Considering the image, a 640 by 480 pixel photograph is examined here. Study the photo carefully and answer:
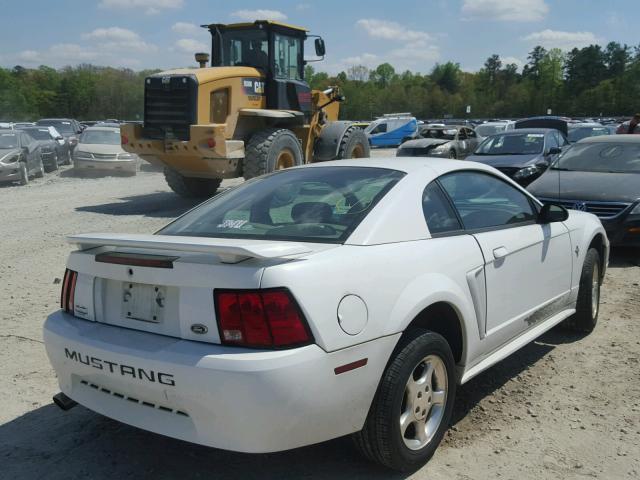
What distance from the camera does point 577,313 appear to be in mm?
5066

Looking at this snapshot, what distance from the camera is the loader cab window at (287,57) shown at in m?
12.7

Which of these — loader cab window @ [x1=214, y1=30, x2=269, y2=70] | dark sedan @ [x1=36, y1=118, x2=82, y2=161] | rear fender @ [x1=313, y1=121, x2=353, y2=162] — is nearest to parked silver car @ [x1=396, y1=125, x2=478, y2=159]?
rear fender @ [x1=313, y1=121, x2=353, y2=162]

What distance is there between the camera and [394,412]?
9.53 feet

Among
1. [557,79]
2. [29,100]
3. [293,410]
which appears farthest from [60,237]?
[557,79]

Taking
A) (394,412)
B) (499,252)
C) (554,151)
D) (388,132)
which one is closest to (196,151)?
(554,151)

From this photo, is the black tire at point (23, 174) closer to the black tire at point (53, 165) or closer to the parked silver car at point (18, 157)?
the parked silver car at point (18, 157)

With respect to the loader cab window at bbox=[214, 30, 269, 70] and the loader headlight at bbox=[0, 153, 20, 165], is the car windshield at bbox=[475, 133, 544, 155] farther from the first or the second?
the loader headlight at bbox=[0, 153, 20, 165]

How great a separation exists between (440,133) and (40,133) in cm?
1361

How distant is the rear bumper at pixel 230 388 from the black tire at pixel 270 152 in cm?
869

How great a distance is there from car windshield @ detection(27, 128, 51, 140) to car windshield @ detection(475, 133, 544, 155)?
48.3 feet

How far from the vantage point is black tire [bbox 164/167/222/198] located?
13.2m

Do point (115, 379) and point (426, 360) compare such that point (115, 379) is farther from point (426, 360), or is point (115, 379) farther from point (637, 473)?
point (637, 473)

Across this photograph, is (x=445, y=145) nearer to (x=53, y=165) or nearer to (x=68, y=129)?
(x=53, y=165)

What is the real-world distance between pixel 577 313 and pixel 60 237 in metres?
7.21
